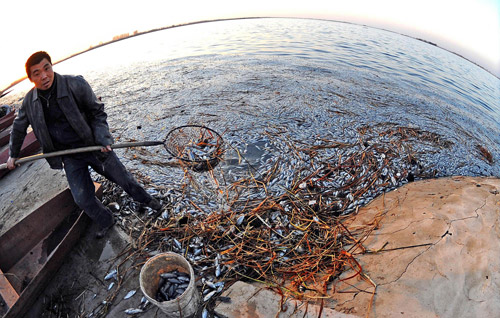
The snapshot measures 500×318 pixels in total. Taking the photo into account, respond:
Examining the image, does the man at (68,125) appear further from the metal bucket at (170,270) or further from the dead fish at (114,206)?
the metal bucket at (170,270)

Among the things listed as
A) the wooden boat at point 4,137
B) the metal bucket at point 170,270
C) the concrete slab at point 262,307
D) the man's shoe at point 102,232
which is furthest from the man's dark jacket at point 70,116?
the wooden boat at point 4,137

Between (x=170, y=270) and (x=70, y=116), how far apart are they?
2.84m

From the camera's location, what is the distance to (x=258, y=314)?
9.21ft

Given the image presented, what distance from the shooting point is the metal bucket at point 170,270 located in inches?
106

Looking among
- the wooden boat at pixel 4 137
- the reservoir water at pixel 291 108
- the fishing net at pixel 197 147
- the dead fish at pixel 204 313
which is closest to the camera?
the dead fish at pixel 204 313

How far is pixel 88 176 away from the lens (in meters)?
3.92

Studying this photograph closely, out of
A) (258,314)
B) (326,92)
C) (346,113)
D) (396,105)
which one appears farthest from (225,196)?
(396,105)

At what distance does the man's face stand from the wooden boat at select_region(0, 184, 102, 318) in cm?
211

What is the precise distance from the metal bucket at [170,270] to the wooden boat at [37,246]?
5.78ft

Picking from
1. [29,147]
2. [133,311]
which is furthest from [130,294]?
[29,147]

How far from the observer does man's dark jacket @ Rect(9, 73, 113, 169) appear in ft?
10.7

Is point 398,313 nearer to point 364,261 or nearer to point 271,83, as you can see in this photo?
point 364,261

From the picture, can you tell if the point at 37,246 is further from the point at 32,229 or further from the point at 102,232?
the point at 102,232

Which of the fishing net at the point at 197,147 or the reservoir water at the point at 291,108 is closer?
the fishing net at the point at 197,147
